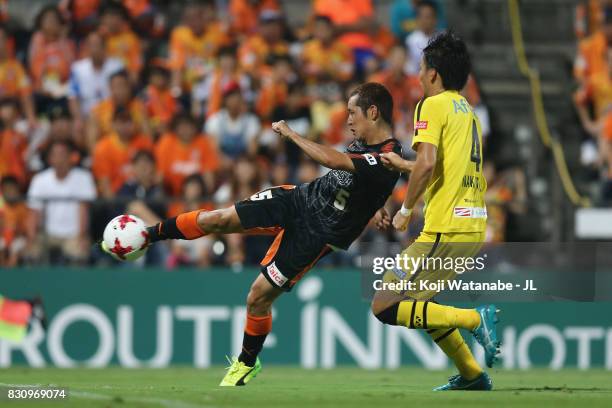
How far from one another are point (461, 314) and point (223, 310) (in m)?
6.72

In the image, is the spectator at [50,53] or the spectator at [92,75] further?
the spectator at [50,53]

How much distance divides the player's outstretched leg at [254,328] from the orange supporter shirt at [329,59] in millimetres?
8130

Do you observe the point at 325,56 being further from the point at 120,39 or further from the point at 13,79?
the point at 13,79

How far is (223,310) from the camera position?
16.1 m

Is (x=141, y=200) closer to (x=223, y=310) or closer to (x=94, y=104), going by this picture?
(x=223, y=310)

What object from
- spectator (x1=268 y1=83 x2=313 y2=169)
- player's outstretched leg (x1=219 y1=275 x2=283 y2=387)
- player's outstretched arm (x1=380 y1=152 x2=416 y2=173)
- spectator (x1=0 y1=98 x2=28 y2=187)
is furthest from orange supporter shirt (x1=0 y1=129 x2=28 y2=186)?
player's outstretched arm (x1=380 y1=152 x2=416 y2=173)

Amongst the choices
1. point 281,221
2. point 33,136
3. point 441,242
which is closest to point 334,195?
point 281,221

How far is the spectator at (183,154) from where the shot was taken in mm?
17016

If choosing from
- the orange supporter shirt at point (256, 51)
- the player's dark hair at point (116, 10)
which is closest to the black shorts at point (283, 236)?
the orange supporter shirt at point (256, 51)

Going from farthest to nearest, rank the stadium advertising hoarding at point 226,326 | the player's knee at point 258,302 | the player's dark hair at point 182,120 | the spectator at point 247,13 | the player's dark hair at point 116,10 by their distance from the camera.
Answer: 1. the spectator at point 247,13
2. the player's dark hair at point 116,10
3. the player's dark hair at point 182,120
4. the stadium advertising hoarding at point 226,326
5. the player's knee at point 258,302

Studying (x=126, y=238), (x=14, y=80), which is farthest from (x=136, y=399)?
(x=14, y=80)

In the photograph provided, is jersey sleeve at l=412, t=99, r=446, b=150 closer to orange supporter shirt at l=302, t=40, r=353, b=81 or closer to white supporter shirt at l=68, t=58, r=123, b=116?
orange supporter shirt at l=302, t=40, r=353, b=81

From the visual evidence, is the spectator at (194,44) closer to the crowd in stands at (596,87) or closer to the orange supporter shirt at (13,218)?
the orange supporter shirt at (13,218)

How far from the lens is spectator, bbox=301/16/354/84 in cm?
1870
